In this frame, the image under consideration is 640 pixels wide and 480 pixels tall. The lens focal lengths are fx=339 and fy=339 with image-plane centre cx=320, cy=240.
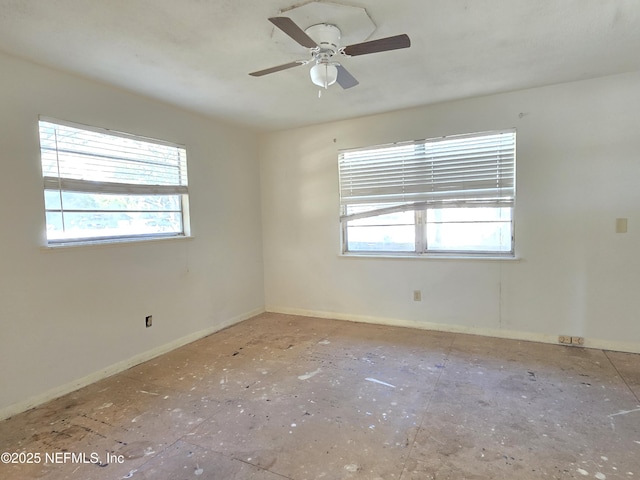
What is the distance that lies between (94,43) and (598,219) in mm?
4157

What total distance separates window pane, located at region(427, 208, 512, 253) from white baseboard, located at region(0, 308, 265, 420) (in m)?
2.64

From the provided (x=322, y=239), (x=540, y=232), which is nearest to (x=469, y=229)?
(x=540, y=232)

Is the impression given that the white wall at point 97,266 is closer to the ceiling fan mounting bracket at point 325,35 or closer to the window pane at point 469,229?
the ceiling fan mounting bracket at point 325,35

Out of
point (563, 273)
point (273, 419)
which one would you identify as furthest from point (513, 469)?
point (563, 273)

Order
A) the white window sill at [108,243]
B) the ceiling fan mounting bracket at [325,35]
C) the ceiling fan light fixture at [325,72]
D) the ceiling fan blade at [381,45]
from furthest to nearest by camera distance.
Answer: the white window sill at [108,243], the ceiling fan light fixture at [325,72], the ceiling fan mounting bracket at [325,35], the ceiling fan blade at [381,45]

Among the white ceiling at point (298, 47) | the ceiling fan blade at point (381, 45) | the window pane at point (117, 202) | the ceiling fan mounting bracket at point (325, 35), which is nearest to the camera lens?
the ceiling fan blade at point (381, 45)

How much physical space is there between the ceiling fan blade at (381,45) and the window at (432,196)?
1964 mm

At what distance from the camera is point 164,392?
256 cm

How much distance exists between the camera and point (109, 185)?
2.88m

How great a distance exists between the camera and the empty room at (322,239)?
190cm

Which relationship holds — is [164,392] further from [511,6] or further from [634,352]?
[634,352]

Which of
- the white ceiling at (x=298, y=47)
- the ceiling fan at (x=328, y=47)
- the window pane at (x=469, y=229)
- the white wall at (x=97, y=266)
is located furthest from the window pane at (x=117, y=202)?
the window pane at (x=469, y=229)

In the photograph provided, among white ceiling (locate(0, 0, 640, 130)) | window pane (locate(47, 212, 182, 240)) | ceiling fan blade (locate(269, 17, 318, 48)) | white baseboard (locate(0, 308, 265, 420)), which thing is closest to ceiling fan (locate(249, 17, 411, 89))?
ceiling fan blade (locate(269, 17, 318, 48))

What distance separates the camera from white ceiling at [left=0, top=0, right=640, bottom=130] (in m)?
1.85
